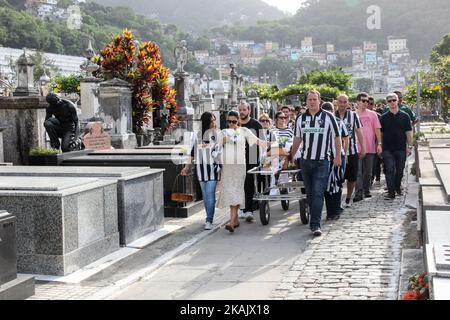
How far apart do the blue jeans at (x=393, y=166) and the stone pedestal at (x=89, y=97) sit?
848 cm

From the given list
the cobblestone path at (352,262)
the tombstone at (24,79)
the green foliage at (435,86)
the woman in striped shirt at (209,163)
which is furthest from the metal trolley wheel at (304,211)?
the green foliage at (435,86)

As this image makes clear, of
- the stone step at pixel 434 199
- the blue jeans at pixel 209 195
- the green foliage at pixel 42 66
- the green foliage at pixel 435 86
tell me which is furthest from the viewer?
the green foliage at pixel 42 66

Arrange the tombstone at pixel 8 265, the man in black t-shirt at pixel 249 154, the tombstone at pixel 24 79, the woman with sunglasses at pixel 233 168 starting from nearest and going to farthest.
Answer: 1. the tombstone at pixel 8 265
2. the woman with sunglasses at pixel 233 168
3. the man in black t-shirt at pixel 249 154
4. the tombstone at pixel 24 79

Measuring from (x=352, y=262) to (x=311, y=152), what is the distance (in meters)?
2.16

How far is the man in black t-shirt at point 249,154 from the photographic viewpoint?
1002 cm

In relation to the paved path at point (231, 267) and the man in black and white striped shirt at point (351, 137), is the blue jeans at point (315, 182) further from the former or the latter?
the man in black and white striped shirt at point (351, 137)

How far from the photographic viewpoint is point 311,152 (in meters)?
8.70

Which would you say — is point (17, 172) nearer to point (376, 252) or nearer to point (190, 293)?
point (190, 293)

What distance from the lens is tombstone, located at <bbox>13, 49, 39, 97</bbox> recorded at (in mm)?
13994

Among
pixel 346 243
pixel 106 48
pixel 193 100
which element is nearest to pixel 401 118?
pixel 346 243

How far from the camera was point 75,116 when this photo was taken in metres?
13.8

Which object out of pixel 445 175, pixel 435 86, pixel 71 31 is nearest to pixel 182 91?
pixel 435 86

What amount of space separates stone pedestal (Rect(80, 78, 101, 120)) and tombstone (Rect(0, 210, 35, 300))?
11.7m

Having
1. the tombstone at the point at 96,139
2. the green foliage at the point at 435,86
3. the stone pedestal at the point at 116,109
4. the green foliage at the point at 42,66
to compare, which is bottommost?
the tombstone at the point at 96,139
